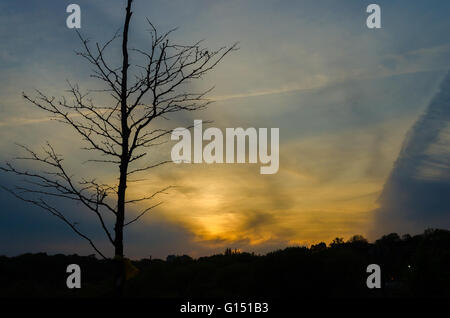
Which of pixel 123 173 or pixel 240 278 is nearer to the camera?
pixel 123 173

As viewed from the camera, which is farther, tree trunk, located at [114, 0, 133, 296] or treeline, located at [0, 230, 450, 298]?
treeline, located at [0, 230, 450, 298]

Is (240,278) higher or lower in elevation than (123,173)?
lower

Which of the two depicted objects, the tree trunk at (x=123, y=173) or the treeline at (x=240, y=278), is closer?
the tree trunk at (x=123, y=173)

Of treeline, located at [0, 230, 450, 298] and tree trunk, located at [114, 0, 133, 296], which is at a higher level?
tree trunk, located at [114, 0, 133, 296]

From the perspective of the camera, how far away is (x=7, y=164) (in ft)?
16.7

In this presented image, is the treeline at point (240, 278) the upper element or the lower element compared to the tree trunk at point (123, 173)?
lower

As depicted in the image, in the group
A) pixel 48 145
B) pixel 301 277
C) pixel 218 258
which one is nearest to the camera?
pixel 48 145

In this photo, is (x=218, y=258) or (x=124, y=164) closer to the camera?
(x=124, y=164)

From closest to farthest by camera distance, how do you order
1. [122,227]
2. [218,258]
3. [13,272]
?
1. [122,227]
2. [218,258]
3. [13,272]
